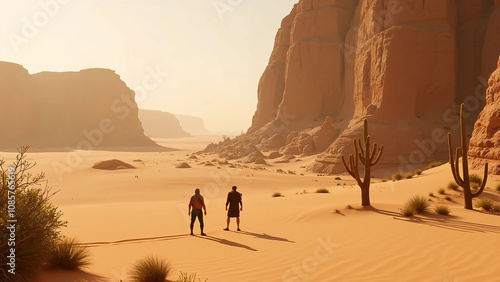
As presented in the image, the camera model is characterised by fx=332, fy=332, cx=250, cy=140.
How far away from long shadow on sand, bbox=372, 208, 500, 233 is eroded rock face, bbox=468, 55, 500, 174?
620 centimetres

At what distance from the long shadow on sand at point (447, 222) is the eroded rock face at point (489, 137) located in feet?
20.3

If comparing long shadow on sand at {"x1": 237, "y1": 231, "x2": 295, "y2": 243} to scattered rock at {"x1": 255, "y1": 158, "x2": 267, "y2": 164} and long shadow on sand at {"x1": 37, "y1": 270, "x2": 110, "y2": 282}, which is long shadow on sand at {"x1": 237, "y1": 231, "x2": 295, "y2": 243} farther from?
scattered rock at {"x1": 255, "y1": 158, "x2": 267, "y2": 164}

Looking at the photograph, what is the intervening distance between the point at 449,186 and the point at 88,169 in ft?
89.5

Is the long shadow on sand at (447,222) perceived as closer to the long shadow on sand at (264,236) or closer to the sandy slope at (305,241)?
the sandy slope at (305,241)

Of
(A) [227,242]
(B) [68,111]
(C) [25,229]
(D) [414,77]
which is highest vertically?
(B) [68,111]

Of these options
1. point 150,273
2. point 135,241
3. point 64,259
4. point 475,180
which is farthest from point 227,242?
point 475,180

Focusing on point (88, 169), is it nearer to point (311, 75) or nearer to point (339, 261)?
point (339, 261)

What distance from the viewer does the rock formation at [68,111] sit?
262ft

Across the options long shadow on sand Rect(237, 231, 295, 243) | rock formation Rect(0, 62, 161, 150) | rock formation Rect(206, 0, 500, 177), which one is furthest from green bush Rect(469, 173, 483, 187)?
rock formation Rect(0, 62, 161, 150)

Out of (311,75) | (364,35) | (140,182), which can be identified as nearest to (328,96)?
(311,75)

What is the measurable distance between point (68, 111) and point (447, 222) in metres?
96.0

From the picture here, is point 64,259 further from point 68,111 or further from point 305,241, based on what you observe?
point 68,111

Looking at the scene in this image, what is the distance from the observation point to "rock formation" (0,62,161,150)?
79.9 m

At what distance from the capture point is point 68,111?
289ft
